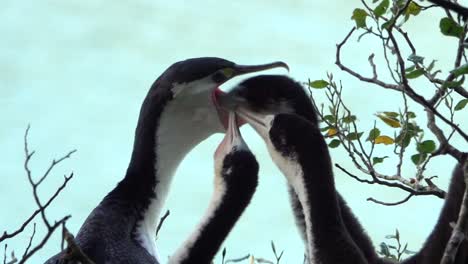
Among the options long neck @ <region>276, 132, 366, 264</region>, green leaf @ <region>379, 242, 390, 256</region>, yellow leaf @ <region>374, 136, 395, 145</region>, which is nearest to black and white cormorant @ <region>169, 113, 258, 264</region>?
long neck @ <region>276, 132, 366, 264</region>

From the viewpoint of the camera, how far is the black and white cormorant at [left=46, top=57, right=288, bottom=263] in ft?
17.2

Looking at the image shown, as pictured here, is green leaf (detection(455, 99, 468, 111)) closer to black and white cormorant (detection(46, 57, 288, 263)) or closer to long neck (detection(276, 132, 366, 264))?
long neck (detection(276, 132, 366, 264))

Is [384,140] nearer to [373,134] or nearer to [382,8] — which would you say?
[373,134]

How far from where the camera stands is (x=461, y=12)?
305cm

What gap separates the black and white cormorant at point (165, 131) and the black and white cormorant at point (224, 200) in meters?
0.21

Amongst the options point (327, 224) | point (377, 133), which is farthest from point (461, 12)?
point (377, 133)

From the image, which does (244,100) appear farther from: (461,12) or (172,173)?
(461,12)

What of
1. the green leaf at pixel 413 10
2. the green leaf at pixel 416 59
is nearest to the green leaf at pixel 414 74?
the green leaf at pixel 416 59

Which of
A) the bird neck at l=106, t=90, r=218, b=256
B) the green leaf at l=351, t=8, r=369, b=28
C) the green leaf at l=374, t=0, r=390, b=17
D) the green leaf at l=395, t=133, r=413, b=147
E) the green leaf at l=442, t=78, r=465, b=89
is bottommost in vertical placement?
the green leaf at l=442, t=78, r=465, b=89

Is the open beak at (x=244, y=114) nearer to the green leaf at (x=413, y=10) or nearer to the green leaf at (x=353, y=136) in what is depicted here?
the green leaf at (x=353, y=136)

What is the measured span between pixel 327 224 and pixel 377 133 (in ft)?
2.15

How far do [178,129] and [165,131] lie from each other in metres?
0.07

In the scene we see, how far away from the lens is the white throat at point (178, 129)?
5.44 metres

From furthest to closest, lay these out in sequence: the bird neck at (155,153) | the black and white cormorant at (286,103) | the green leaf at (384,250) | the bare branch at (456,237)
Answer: the bird neck at (155,153), the black and white cormorant at (286,103), the green leaf at (384,250), the bare branch at (456,237)
